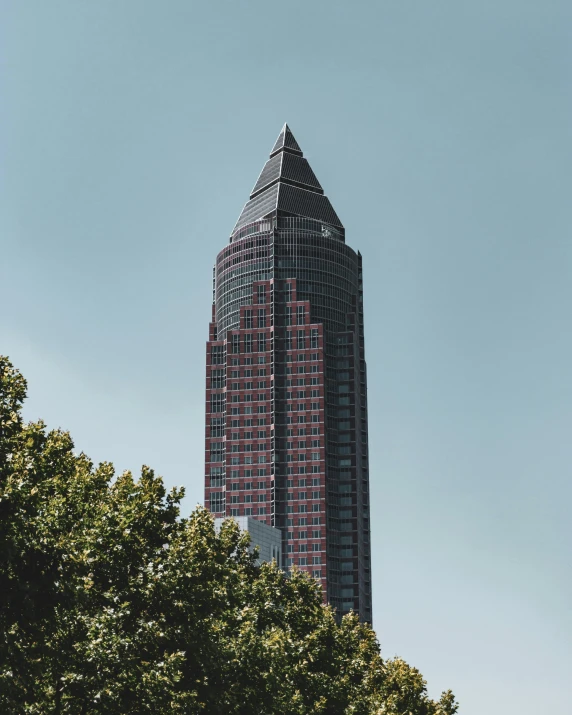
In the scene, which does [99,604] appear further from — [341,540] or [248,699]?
[341,540]

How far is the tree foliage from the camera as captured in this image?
29.0m

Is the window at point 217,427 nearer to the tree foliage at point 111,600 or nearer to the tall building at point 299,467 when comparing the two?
the tall building at point 299,467

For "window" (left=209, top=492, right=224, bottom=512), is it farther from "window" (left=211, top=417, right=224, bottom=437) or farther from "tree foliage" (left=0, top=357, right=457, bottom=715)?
"tree foliage" (left=0, top=357, right=457, bottom=715)

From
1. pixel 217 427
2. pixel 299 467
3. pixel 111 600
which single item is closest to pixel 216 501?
pixel 217 427

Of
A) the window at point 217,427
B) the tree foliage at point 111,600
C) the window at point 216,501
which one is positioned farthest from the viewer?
the window at point 217,427

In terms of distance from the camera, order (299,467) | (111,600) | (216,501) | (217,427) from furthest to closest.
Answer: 1. (217,427)
2. (216,501)
3. (299,467)
4. (111,600)

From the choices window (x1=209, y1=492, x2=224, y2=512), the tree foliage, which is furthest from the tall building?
the tree foliage

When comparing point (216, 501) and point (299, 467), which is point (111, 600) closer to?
point (299, 467)

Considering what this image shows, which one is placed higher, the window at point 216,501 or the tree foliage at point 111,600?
the window at point 216,501

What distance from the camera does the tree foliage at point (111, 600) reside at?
95.3 feet

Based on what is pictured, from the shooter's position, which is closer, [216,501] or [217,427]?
[216,501]

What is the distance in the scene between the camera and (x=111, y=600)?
38875 mm

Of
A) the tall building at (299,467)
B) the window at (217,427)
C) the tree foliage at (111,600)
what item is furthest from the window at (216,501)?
the tree foliage at (111,600)

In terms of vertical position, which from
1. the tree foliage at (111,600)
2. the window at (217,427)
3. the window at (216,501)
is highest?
the window at (217,427)
